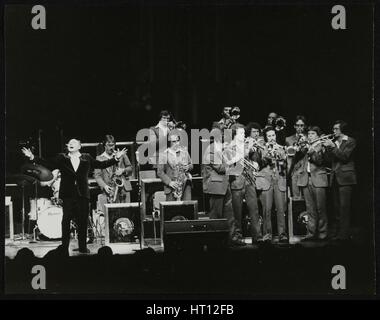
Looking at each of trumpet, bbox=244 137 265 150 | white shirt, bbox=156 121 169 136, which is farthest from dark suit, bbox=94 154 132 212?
trumpet, bbox=244 137 265 150

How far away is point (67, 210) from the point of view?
649cm

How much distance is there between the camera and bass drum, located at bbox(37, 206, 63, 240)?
6484mm

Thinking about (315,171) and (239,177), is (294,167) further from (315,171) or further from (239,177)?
(239,177)

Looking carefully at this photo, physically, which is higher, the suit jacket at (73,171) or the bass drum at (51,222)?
the suit jacket at (73,171)

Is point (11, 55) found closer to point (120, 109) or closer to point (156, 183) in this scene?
point (120, 109)

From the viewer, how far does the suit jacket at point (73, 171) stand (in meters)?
6.50

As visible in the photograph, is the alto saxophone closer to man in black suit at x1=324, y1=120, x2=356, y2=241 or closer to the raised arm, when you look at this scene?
the raised arm

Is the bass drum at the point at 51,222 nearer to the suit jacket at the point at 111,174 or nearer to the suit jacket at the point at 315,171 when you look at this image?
the suit jacket at the point at 111,174

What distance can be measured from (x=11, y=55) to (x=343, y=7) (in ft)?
8.73

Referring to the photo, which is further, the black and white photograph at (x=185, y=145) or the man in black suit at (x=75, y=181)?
the man in black suit at (x=75, y=181)

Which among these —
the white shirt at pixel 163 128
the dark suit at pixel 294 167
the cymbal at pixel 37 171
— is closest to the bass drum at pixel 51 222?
the cymbal at pixel 37 171

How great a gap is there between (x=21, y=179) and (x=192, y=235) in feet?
4.74

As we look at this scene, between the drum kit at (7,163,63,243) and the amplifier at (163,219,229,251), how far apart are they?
2.92ft

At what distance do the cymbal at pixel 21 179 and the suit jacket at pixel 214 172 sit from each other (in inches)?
55.1
